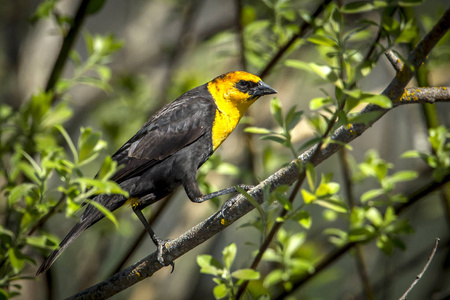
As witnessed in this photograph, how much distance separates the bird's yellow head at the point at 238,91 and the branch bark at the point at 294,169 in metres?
1.37

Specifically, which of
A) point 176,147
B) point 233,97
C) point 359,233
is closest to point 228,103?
point 233,97

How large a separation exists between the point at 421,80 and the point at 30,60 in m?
3.38

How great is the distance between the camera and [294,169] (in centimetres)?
213

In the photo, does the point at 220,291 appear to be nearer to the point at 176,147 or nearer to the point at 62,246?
the point at 62,246

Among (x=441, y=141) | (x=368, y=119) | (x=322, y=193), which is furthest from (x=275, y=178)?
(x=441, y=141)

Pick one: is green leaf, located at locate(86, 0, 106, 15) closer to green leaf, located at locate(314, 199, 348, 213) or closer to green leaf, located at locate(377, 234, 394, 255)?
green leaf, located at locate(314, 199, 348, 213)

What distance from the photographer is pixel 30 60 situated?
4535 millimetres

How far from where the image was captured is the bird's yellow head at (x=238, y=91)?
3.52m

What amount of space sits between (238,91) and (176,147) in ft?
2.09

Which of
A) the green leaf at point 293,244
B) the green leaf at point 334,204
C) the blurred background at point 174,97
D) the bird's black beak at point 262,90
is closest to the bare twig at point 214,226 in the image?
the green leaf at point 334,204

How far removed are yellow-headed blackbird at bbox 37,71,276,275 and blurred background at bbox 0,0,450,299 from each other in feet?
0.42

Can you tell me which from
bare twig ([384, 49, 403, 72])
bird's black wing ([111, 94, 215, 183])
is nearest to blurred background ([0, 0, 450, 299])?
bird's black wing ([111, 94, 215, 183])

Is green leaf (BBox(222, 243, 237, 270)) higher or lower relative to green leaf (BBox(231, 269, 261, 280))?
lower

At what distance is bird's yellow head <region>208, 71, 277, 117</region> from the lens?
139 inches
